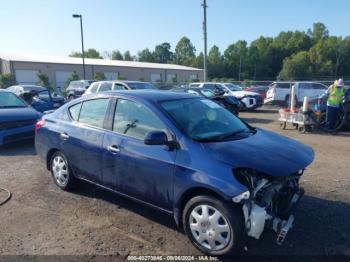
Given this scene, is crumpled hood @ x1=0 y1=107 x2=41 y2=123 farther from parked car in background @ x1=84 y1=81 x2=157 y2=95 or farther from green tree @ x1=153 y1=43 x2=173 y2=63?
green tree @ x1=153 y1=43 x2=173 y2=63

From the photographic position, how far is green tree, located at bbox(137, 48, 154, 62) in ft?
347

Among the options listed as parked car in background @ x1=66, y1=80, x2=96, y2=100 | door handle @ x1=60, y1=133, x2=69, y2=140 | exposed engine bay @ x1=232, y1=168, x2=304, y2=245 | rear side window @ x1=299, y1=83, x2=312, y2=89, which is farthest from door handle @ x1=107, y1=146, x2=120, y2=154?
parked car in background @ x1=66, y1=80, x2=96, y2=100

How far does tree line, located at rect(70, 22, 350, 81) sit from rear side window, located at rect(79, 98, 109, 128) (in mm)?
70237

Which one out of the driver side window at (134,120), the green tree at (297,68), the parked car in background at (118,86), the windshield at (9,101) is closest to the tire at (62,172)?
the driver side window at (134,120)

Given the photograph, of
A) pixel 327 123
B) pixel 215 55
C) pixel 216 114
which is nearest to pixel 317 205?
pixel 216 114

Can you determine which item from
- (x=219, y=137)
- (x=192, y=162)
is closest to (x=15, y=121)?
(x=219, y=137)

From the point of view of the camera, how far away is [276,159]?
369 centimetres

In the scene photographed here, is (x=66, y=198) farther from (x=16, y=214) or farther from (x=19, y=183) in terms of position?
(x=19, y=183)

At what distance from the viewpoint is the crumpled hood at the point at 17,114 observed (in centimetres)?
876

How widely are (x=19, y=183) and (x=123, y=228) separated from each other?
280 cm

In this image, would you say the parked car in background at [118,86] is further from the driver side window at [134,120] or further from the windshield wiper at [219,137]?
the windshield wiper at [219,137]

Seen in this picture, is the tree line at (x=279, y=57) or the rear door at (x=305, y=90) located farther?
the tree line at (x=279, y=57)

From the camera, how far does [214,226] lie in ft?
11.5

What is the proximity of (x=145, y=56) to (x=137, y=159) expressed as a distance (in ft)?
348
